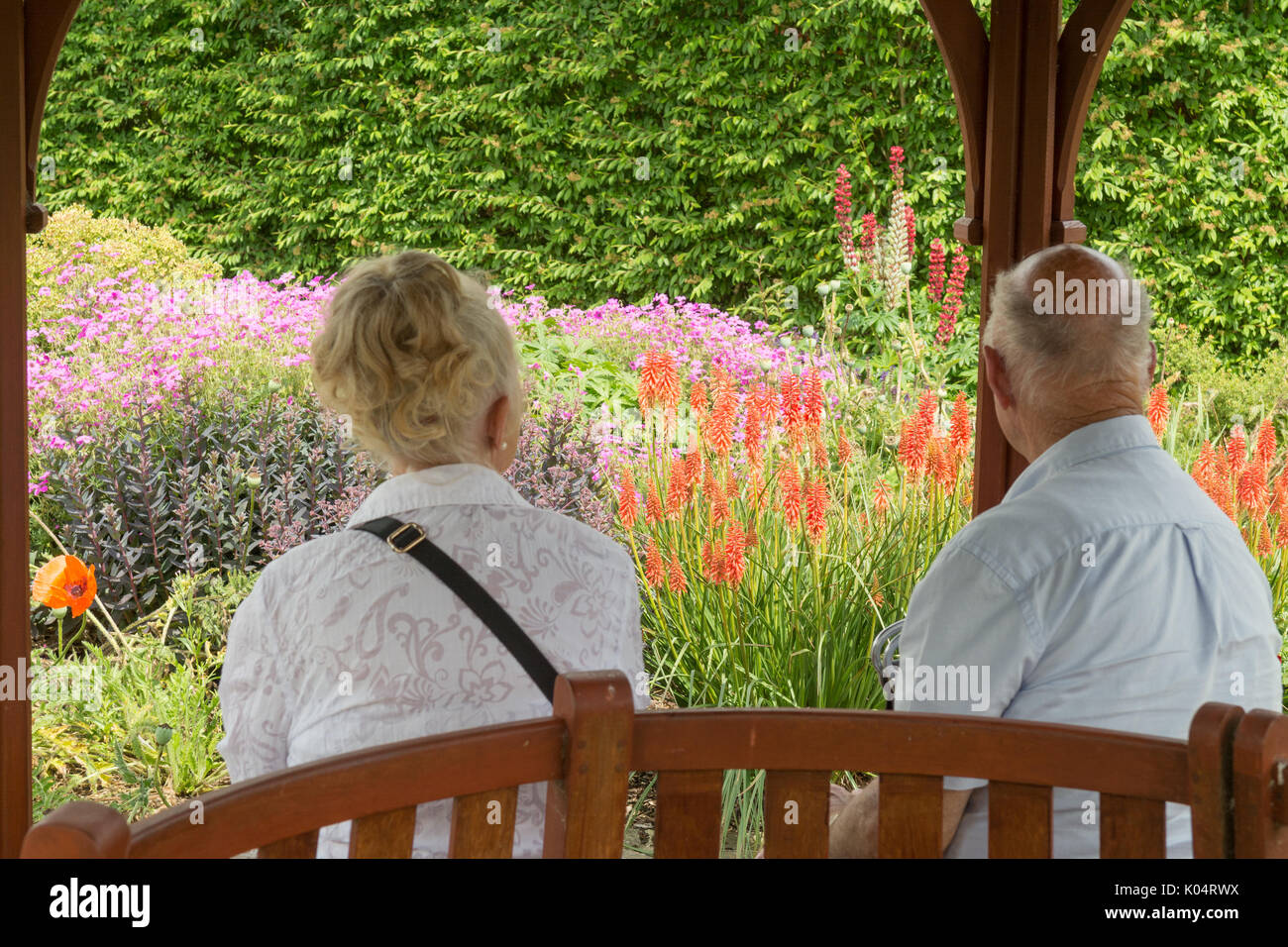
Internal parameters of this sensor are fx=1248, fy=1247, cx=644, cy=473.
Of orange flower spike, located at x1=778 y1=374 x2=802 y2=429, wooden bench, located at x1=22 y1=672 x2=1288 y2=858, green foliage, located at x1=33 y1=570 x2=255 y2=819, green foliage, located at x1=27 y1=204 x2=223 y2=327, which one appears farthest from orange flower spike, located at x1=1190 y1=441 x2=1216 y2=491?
green foliage, located at x1=27 y1=204 x2=223 y2=327

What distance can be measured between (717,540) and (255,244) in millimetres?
6347

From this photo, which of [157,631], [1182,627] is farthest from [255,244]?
[1182,627]

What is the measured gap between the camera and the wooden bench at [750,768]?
3.18 feet

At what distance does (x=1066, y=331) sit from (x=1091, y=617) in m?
0.42

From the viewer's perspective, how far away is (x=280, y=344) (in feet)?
16.2

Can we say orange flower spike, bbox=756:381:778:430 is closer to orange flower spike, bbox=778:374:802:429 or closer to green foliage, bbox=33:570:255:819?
orange flower spike, bbox=778:374:802:429

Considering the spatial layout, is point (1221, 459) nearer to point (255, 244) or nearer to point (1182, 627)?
point (1182, 627)

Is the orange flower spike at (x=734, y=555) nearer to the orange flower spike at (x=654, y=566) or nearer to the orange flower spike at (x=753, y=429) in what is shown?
the orange flower spike at (x=654, y=566)

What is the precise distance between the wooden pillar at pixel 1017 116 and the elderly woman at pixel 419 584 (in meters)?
1.28

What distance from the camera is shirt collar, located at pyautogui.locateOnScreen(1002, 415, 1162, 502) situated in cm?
159

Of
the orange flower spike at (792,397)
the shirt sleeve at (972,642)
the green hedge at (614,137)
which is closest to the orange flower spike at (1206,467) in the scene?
the orange flower spike at (792,397)

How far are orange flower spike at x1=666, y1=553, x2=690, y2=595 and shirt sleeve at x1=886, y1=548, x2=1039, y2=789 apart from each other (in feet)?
5.17

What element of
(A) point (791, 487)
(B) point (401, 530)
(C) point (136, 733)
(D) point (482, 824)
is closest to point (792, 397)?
(A) point (791, 487)

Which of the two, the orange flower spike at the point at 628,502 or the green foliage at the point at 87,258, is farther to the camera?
the green foliage at the point at 87,258
